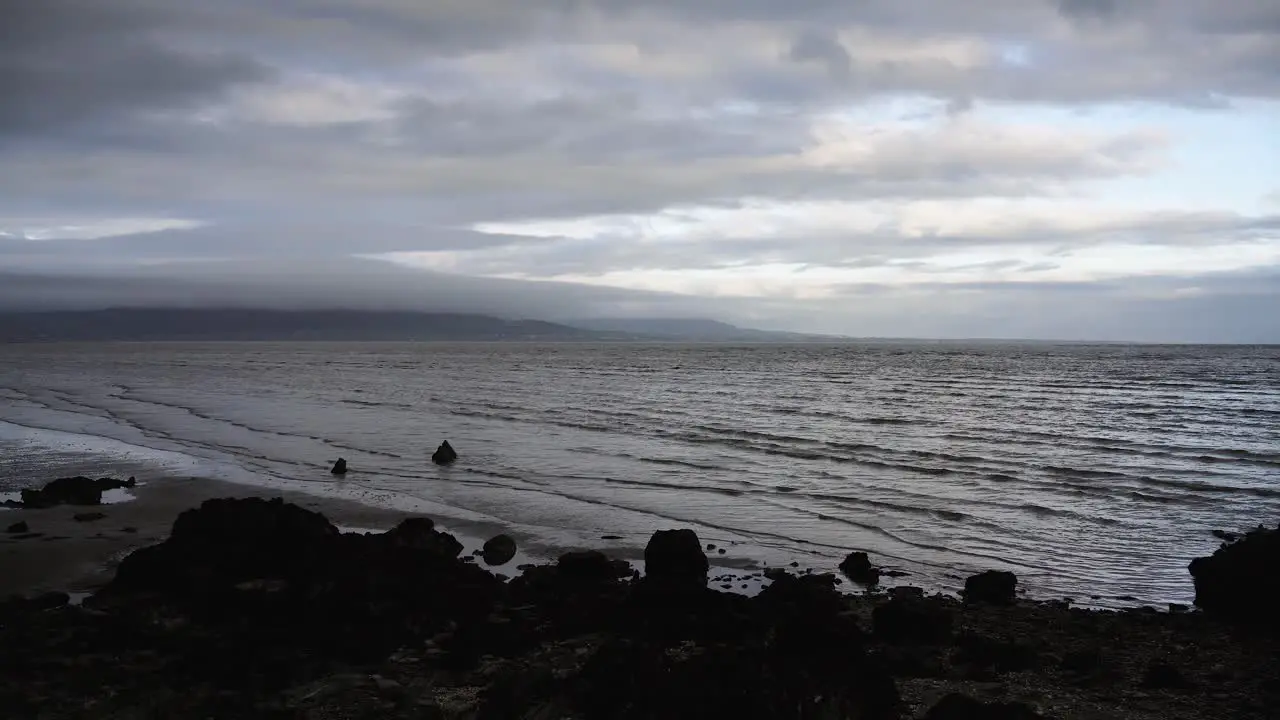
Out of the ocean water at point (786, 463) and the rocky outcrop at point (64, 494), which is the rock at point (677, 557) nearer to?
the ocean water at point (786, 463)

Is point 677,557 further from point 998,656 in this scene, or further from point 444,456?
point 444,456

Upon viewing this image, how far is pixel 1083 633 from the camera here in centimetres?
1150

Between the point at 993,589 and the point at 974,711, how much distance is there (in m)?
6.27

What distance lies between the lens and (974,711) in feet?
24.8

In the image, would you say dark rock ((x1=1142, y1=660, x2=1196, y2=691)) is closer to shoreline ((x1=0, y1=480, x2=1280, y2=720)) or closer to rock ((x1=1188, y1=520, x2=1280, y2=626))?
shoreline ((x1=0, y1=480, x2=1280, y2=720))

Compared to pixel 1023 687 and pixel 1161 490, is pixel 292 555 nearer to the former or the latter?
pixel 1023 687

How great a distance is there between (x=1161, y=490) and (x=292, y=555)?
73.6ft

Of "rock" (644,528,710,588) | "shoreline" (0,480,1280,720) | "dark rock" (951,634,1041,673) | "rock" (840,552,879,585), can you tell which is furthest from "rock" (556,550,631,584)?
"dark rock" (951,634,1041,673)

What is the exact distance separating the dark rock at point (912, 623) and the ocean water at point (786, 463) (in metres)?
3.78

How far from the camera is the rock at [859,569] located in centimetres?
1465

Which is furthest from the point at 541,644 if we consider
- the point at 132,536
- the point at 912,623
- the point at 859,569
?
the point at 132,536

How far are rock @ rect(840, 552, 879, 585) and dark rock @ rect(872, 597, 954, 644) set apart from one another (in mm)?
3361

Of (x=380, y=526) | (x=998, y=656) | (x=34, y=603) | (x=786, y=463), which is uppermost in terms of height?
(x=998, y=656)

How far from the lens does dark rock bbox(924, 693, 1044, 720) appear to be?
738 centimetres
